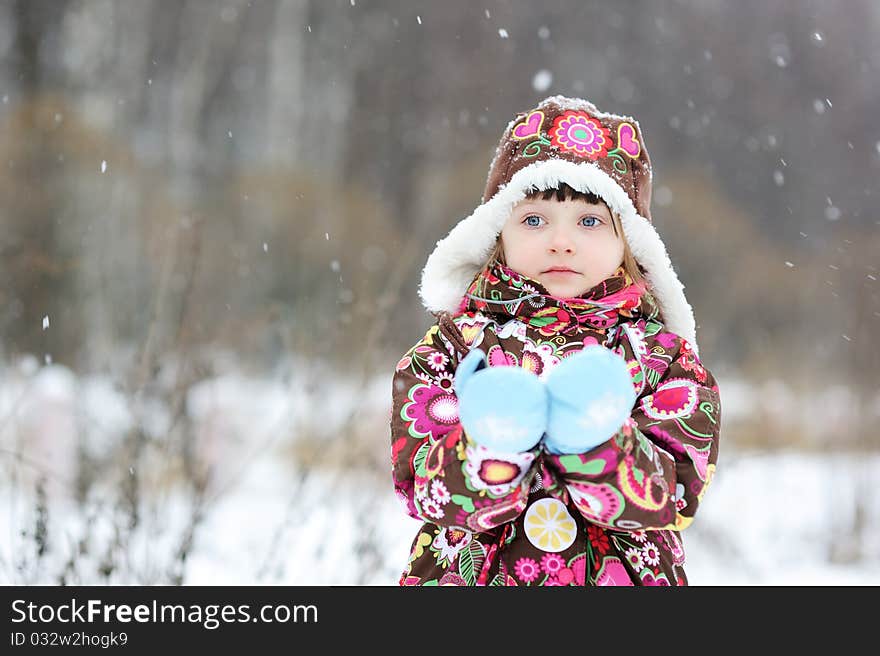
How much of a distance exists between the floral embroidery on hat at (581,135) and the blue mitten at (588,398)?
0.50m

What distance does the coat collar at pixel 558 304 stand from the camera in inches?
52.7

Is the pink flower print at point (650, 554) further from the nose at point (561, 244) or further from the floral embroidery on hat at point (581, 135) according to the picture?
the floral embroidery on hat at point (581, 135)

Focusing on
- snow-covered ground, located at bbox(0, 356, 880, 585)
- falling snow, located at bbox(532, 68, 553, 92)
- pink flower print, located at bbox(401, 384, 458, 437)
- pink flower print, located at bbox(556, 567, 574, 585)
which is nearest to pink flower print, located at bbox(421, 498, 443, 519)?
pink flower print, located at bbox(401, 384, 458, 437)

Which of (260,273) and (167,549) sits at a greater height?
(260,273)

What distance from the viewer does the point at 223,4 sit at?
26.7 feet

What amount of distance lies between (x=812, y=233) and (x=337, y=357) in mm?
4425

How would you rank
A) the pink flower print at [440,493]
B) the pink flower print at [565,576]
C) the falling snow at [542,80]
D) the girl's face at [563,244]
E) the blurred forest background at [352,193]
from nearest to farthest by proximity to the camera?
the pink flower print at [440,493]
the pink flower print at [565,576]
the girl's face at [563,244]
the blurred forest background at [352,193]
the falling snow at [542,80]

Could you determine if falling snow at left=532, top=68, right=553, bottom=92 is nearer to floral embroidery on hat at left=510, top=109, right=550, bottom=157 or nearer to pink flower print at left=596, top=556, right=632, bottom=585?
floral embroidery on hat at left=510, top=109, right=550, bottom=157

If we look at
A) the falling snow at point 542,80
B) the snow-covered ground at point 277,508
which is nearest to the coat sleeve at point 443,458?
the snow-covered ground at point 277,508
